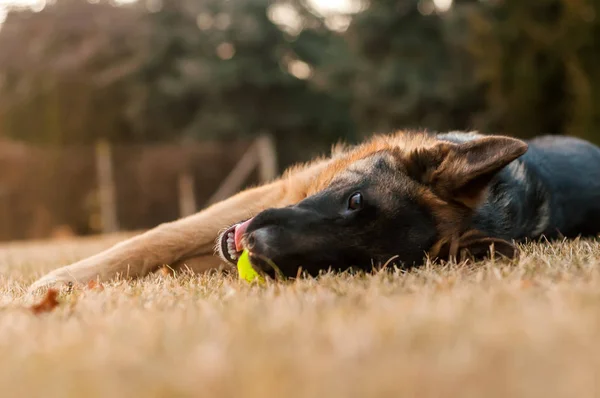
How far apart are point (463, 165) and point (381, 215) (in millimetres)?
491

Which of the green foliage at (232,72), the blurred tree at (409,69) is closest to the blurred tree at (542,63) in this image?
the blurred tree at (409,69)

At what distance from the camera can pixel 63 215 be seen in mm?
15664

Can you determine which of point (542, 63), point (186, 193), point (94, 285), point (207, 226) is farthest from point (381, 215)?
point (186, 193)

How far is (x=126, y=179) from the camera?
47.9 feet

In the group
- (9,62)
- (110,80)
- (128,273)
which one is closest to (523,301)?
(128,273)

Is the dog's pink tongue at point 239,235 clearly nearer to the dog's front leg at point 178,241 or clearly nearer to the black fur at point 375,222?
the black fur at point 375,222

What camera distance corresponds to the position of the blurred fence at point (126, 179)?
14.6m

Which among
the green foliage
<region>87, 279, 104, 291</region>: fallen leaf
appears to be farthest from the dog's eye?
the green foliage

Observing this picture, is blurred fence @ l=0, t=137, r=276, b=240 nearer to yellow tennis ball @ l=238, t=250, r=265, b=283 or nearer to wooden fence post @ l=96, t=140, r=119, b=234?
wooden fence post @ l=96, t=140, r=119, b=234

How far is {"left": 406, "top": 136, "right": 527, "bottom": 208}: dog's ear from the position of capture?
2.86 meters

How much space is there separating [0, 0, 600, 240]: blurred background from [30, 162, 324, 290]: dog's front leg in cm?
780

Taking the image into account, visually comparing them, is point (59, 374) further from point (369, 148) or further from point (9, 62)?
point (9, 62)

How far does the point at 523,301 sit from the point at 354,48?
1695 cm

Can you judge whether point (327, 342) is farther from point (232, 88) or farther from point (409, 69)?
point (232, 88)
